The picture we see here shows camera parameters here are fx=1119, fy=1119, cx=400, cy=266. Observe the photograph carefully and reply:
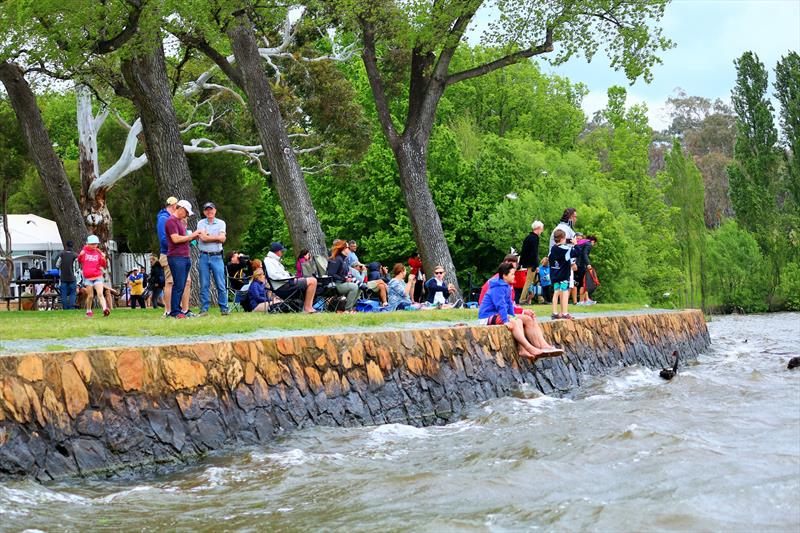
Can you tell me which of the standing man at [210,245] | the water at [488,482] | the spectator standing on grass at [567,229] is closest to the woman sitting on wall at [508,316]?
the water at [488,482]

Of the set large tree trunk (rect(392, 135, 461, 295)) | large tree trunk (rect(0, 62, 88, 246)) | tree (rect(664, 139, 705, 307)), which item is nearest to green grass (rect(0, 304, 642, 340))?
large tree trunk (rect(392, 135, 461, 295))

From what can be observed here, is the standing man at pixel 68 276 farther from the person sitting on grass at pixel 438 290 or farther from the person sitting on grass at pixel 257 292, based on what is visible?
the person sitting on grass at pixel 438 290

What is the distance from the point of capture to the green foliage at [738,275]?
55.9 meters

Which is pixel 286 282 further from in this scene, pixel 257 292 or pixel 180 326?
pixel 180 326

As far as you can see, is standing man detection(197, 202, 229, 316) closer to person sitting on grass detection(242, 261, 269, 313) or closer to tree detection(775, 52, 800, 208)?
person sitting on grass detection(242, 261, 269, 313)

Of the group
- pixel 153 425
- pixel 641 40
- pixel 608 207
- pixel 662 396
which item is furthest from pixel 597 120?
pixel 153 425

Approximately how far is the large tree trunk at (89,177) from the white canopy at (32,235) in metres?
2.75

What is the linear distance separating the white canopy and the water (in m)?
24.5

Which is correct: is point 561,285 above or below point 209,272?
below

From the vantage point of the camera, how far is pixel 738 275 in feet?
185

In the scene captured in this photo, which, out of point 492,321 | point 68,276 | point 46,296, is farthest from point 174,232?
point 46,296

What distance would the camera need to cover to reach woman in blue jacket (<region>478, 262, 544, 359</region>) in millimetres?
14273

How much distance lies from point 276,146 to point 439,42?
5498 millimetres

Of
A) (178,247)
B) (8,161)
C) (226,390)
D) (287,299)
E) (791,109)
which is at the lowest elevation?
(226,390)
